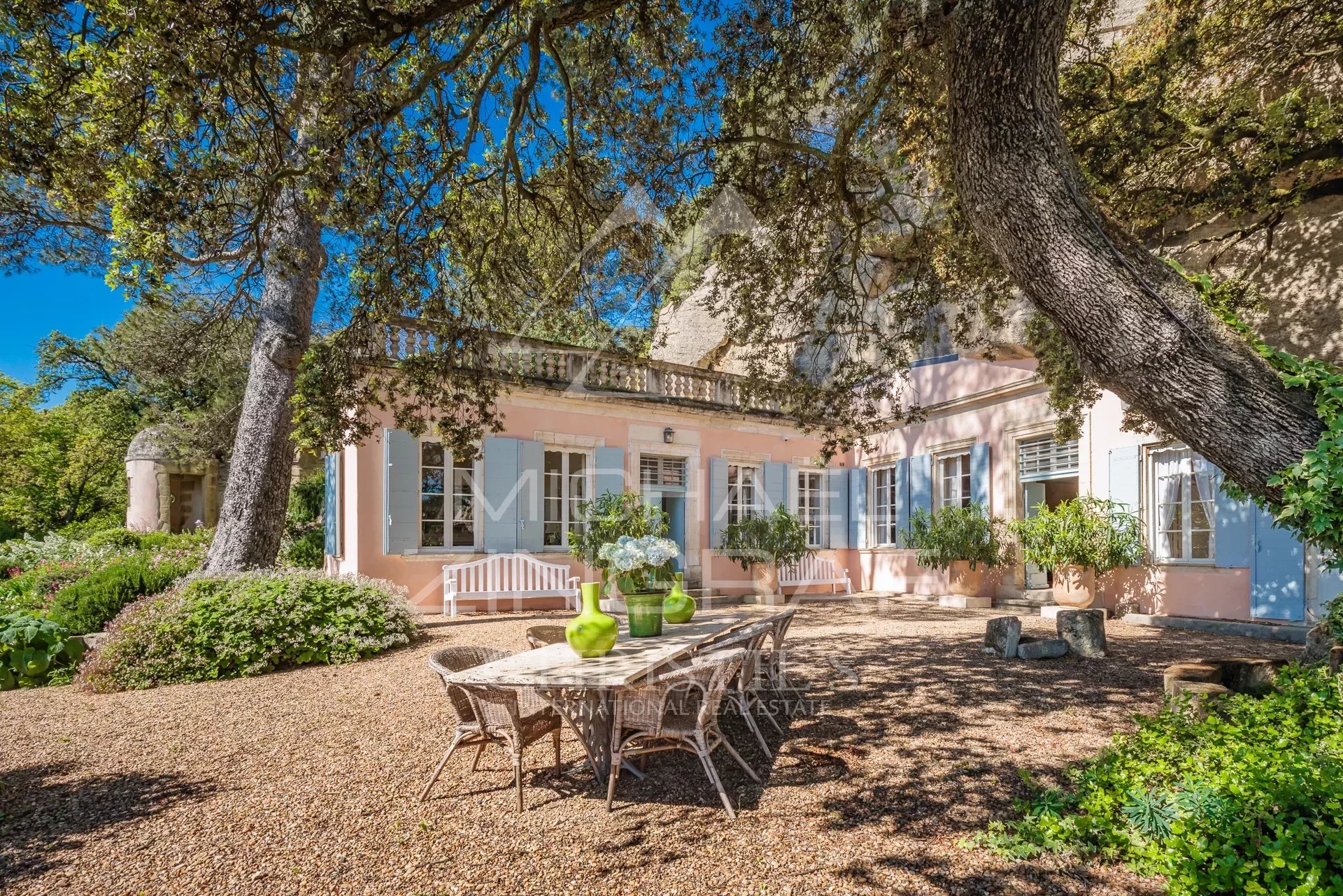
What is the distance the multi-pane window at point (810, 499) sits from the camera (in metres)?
13.5

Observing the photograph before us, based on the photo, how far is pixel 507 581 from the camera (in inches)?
381

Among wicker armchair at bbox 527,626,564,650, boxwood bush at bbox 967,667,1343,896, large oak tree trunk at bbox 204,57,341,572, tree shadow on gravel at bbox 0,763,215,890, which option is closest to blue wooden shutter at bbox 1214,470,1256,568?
boxwood bush at bbox 967,667,1343,896

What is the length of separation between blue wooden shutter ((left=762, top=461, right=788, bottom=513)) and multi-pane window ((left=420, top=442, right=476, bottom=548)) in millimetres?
5251

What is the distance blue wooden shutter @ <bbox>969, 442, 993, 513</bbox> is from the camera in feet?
35.8

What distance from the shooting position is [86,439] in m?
18.7

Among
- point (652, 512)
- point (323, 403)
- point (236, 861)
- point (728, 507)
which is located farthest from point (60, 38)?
point (728, 507)

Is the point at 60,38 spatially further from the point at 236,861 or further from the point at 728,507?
the point at 728,507

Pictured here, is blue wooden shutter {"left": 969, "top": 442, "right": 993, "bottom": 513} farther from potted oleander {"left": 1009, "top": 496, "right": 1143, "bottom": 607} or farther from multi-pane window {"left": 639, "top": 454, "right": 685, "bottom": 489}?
multi-pane window {"left": 639, "top": 454, "right": 685, "bottom": 489}

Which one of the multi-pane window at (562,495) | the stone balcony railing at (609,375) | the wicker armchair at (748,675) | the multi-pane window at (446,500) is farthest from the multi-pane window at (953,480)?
the wicker armchair at (748,675)

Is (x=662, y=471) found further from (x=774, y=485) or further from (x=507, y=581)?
(x=507, y=581)

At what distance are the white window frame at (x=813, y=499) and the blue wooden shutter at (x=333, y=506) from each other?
781cm

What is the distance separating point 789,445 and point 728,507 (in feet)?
5.90

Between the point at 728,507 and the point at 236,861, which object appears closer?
the point at 236,861

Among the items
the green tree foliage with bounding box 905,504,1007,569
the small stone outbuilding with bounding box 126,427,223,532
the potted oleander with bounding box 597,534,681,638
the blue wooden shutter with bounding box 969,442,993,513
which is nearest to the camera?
the potted oleander with bounding box 597,534,681,638
